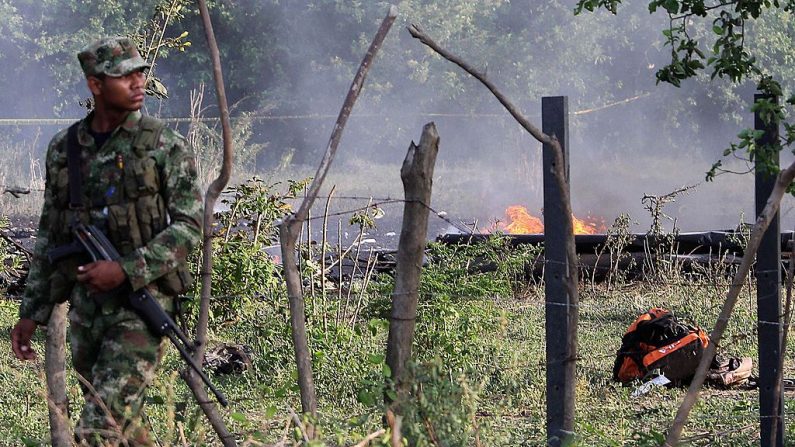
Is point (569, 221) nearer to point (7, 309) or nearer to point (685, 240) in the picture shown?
point (7, 309)

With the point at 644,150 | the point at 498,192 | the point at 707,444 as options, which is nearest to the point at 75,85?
the point at 498,192

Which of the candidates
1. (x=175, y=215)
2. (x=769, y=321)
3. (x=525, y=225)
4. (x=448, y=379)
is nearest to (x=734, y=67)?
(x=769, y=321)

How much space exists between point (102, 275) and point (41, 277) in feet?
1.64

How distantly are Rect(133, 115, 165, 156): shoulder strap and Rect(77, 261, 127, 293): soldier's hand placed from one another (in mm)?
428

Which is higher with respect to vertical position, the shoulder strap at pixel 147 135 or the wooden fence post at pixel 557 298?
the shoulder strap at pixel 147 135

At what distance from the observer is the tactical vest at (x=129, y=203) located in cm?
409

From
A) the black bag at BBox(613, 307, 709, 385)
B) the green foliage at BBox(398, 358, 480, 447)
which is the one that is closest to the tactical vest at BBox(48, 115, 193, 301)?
the green foliage at BBox(398, 358, 480, 447)

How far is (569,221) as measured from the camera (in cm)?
429

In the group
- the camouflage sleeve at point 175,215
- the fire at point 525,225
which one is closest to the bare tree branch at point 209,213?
the camouflage sleeve at point 175,215

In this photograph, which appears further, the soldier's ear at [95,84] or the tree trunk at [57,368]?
the tree trunk at [57,368]

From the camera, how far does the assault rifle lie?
404 centimetres

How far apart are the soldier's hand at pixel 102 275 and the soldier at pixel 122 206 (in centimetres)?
9

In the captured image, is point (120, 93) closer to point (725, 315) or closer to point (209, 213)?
point (209, 213)

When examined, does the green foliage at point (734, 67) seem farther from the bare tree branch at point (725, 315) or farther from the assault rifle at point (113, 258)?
the assault rifle at point (113, 258)
